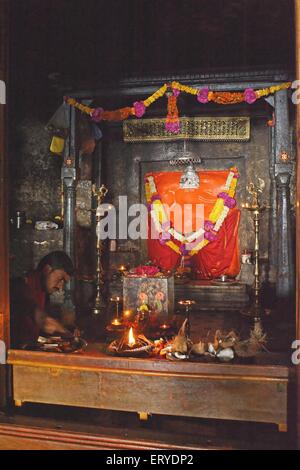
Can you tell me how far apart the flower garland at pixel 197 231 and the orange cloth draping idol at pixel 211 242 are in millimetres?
112

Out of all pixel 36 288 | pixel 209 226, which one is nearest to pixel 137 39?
pixel 36 288

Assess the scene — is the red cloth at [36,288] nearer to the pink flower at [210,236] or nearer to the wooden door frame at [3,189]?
the wooden door frame at [3,189]

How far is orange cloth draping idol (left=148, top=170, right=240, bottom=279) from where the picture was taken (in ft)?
35.2

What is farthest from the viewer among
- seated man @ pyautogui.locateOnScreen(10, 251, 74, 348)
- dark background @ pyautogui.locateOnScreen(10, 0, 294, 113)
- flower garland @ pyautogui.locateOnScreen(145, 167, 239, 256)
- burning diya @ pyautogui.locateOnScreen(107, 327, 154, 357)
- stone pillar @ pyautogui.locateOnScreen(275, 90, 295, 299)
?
flower garland @ pyautogui.locateOnScreen(145, 167, 239, 256)

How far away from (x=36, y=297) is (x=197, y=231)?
6.67 m

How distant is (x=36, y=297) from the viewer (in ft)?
15.6

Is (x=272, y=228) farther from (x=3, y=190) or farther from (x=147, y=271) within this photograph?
(x=3, y=190)

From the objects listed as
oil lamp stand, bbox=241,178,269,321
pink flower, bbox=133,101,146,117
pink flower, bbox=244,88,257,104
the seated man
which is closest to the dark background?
pink flower, bbox=244,88,257,104

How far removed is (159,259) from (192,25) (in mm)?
5997

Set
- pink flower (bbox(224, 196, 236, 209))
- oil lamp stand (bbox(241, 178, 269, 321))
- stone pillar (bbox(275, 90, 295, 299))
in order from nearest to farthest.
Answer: oil lamp stand (bbox(241, 178, 269, 321))
stone pillar (bbox(275, 90, 295, 299))
pink flower (bbox(224, 196, 236, 209))

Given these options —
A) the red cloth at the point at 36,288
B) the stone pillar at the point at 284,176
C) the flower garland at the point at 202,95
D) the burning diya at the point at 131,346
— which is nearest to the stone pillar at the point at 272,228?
the stone pillar at the point at 284,176

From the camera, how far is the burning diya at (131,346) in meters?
3.93

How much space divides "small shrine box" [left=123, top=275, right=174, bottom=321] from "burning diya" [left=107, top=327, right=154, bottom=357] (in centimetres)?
268

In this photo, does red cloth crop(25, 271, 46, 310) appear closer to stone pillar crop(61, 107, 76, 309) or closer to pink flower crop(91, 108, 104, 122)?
stone pillar crop(61, 107, 76, 309)
